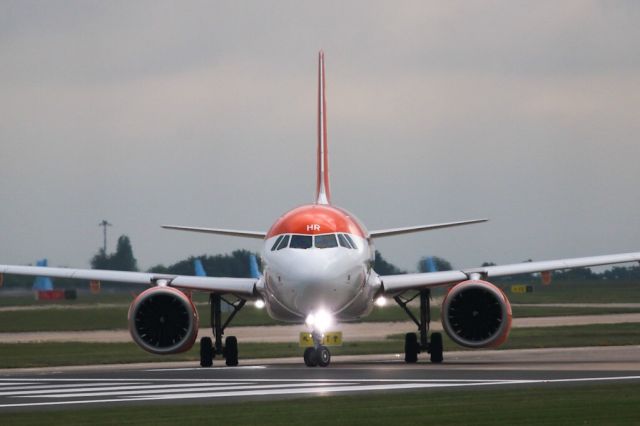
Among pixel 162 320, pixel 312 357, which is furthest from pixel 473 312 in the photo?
pixel 162 320

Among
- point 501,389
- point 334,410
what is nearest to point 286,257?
point 501,389

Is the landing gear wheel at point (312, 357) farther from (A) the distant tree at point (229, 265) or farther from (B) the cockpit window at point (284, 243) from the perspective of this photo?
(A) the distant tree at point (229, 265)

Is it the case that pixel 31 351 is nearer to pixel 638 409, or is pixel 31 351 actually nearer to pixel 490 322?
pixel 490 322

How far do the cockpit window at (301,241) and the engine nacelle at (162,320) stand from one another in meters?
3.60

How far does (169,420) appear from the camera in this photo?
821 inches

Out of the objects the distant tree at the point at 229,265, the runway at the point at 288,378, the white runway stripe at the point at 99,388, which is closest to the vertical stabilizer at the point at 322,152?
the runway at the point at 288,378

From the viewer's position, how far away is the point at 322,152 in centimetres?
4400

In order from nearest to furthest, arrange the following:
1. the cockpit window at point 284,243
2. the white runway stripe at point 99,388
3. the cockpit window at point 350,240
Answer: the white runway stripe at point 99,388
the cockpit window at point 284,243
the cockpit window at point 350,240

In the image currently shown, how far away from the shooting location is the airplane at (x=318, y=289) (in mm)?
34656

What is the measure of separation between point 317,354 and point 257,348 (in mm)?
12374

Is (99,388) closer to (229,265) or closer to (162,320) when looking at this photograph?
(162,320)

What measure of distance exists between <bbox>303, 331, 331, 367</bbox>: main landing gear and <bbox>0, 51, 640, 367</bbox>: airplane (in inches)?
0.9

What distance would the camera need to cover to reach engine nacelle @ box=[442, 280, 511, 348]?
36406mm

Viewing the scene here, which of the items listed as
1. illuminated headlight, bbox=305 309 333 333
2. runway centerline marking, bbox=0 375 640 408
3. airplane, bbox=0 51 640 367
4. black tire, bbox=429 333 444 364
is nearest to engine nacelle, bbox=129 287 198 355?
airplane, bbox=0 51 640 367
